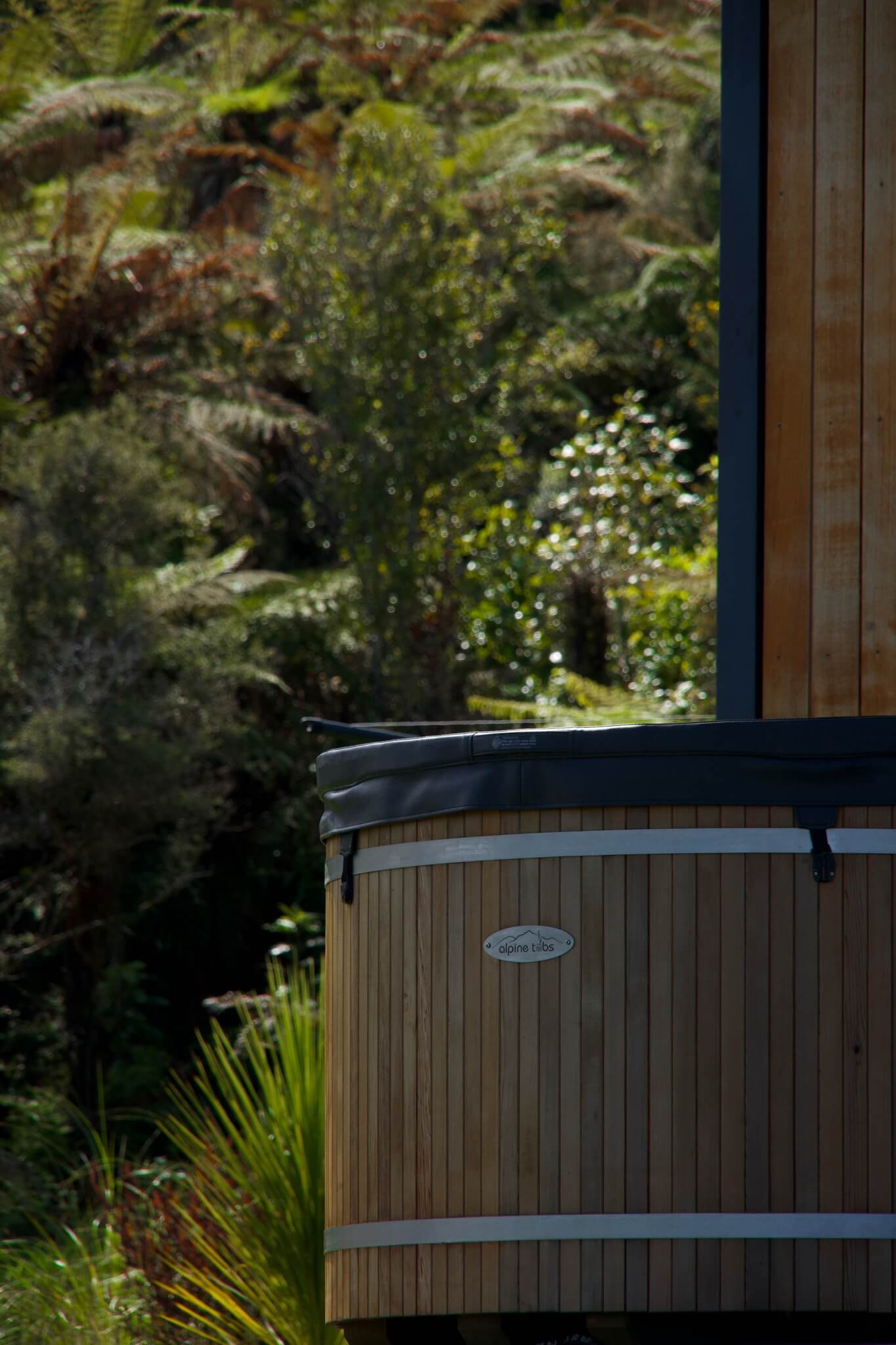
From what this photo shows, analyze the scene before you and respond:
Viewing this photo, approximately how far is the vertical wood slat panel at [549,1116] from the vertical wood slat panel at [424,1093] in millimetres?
262

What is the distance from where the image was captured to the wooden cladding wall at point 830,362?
413cm

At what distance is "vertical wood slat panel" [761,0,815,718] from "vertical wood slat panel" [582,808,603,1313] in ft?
3.43

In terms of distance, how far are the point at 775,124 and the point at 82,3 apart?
12.6 meters

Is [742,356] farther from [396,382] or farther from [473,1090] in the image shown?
[396,382]

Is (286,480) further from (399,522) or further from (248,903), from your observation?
(248,903)

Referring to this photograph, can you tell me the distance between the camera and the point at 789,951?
130 inches

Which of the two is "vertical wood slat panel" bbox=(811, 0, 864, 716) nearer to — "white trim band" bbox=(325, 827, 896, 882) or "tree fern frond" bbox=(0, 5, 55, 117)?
"white trim band" bbox=(325, 827, 896, 882)

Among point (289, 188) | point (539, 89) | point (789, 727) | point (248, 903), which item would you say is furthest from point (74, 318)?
point (789, 727)

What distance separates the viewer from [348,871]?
12.6 ft

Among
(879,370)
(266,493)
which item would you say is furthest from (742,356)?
(266,493)

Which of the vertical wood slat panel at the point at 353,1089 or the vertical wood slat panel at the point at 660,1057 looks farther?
the vertical wood slat panel at the point at 353,1089

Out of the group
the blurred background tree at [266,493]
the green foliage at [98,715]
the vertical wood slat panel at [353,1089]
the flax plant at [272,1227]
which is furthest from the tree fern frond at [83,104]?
the vertical wood slat panel at [353,1089]

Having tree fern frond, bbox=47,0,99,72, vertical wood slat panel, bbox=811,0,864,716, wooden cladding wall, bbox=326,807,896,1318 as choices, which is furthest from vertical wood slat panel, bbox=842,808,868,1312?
tree fern frond, bbox=47,0,99,72

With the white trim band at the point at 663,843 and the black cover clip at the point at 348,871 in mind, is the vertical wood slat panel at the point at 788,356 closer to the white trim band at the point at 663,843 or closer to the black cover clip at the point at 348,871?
the white trim band at the point at 663,843
